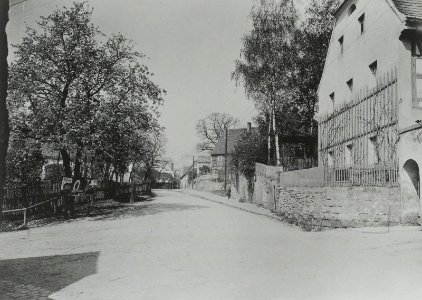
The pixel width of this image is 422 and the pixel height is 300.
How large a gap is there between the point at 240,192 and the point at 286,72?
11.1 m

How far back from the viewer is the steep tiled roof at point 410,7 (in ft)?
51.6

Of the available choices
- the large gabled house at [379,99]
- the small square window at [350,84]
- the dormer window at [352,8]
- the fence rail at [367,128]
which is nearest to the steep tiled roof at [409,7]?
the large gabled house at [379,99]

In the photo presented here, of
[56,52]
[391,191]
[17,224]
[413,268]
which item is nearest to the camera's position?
[413,268]

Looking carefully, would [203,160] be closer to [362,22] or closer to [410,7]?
[362,22]

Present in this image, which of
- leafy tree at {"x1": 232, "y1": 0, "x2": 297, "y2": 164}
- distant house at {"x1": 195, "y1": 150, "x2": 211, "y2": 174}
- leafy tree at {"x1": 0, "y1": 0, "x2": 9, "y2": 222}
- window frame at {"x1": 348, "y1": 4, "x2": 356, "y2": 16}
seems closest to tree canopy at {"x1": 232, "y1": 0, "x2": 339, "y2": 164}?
leafy tree at {"x1": 232, "y1": 0, "x2": 297, "y2": 164}

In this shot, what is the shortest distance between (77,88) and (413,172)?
1517cm

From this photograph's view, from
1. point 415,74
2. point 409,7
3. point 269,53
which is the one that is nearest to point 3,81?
point 415,74

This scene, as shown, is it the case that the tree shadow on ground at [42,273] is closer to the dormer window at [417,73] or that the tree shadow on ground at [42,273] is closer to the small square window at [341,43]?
the dormer window at [417,73]

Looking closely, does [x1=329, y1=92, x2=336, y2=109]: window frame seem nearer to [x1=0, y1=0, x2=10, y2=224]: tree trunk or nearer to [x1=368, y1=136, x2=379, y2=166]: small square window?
[x1=368, y1=136, x2=379, y2=166]: small square window

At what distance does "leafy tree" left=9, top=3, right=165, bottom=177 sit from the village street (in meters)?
4.83

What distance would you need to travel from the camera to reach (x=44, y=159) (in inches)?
765

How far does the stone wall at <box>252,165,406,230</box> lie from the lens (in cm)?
1362

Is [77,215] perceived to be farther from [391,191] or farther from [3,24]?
[3,24]

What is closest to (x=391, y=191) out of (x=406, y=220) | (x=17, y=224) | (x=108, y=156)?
(x=406, y=220)
